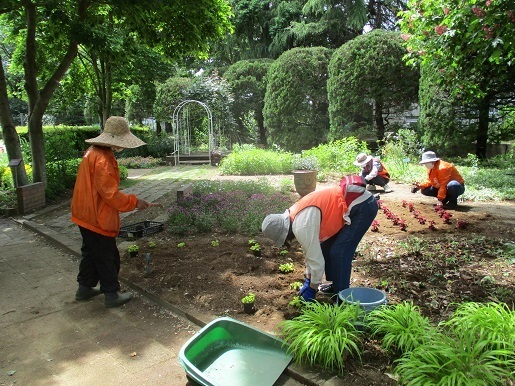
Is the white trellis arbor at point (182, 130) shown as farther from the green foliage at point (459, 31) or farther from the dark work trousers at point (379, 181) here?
the green foliage at point (459, 31)

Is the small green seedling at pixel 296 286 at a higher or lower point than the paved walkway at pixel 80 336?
higher

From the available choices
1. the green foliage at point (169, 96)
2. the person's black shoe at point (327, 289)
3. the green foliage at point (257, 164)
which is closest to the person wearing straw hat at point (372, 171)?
the green foliage at point (257, 164)

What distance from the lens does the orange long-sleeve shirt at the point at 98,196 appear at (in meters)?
3.46

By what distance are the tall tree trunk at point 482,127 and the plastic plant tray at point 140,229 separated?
34.3ft

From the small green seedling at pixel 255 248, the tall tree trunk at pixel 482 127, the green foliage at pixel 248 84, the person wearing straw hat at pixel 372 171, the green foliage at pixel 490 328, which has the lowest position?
the small green seedling at pixel 255 248

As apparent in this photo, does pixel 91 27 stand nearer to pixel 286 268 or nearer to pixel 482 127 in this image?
pixel 286 268

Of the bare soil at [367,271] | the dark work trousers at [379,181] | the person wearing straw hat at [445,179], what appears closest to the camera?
the bare soil at [367,271]

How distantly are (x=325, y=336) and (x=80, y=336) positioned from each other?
199 cm

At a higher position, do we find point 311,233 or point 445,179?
point 311,233

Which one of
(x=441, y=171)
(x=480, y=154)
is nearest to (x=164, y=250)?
(x=441, y=171)

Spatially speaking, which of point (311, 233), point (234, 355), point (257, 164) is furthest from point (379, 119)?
point (234, 355)

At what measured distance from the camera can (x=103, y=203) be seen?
3.54 m

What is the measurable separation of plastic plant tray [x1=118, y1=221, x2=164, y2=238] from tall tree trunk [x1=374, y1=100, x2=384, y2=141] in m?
10.8

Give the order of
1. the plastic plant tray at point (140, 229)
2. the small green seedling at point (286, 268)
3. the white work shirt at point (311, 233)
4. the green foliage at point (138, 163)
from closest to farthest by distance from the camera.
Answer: the white work shirt at point (311, 233), the small green seedling at point (286, 268), the plastic plant tray at point (140, 229), the green foliage at point (138, 163)
